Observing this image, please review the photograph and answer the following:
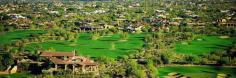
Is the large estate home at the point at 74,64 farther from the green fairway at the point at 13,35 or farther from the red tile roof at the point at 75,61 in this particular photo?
the green fairway at the point at 13,35

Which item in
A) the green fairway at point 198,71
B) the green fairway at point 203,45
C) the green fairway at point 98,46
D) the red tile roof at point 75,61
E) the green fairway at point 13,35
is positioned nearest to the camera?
the green fairway at point 198,71

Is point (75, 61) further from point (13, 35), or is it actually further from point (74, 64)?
point (13, 35)

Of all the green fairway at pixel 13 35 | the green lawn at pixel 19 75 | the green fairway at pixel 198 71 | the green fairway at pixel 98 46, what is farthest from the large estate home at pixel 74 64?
the green fairway at pixel 13 35

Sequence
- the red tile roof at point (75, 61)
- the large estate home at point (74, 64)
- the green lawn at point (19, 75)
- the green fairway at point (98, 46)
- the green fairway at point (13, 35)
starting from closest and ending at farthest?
the green lawn at point (19, 75), the large estate home at point (74, 64), the red tile roof at point (75, 61), the green fairway at point (98, 46), the green fairway at point (13, 35)

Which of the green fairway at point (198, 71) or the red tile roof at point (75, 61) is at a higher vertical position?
the red tile roof at point (75, 61)

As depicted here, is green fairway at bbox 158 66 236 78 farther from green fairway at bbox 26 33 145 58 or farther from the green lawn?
the green lawn

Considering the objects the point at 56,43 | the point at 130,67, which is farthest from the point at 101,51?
the point at 130,67

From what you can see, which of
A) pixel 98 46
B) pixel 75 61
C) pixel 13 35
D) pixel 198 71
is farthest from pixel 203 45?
pixel 13 35

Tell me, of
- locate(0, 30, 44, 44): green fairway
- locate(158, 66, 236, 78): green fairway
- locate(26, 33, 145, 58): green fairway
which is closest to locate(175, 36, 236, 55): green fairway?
locate(26, 33, 145, 58): green fairway

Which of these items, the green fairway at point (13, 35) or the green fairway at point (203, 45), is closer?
the green fairway at point (203, 45)
